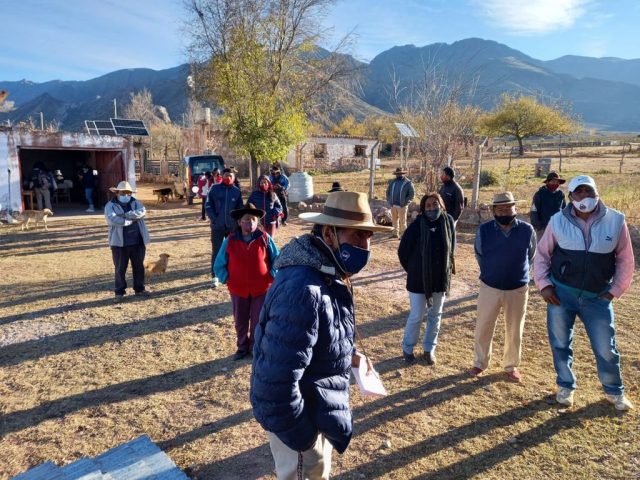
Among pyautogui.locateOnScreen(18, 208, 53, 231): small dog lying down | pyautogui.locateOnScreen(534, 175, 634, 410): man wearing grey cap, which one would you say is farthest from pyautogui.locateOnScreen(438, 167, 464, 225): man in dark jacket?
pyautogui.locateOnScreen(18, 208, 53, 231): small dog lying down

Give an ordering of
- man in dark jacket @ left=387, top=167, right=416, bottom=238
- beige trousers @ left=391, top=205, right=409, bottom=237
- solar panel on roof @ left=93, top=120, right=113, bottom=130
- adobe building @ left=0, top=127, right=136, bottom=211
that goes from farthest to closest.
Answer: solar panel on roof @ left=93, top=120, right=113, bottom=130
adobe building @ left=0, top=127, right=136, bottom=211
beige trousers @ left=391, top=205, right=409, bottom=237
man in dark jacket @ left=387, top=167, right=416, bottom=238

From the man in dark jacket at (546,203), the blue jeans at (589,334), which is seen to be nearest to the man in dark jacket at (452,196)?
the man in dark jacket at (546,203)

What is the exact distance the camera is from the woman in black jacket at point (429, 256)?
453cm

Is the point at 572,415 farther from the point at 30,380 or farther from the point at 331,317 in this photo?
the point at 30,380

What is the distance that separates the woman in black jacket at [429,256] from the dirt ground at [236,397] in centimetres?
71

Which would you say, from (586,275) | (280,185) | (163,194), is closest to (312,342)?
(586,275)

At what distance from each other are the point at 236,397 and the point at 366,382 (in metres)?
2.32

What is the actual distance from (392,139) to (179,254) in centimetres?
3554

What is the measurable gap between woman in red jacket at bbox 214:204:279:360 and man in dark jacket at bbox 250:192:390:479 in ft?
8.34

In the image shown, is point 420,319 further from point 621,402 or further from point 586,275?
point 621,402

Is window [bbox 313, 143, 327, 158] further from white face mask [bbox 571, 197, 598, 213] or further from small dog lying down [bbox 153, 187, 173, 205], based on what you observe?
white face mask [bbox 571, 197, 598, 213]

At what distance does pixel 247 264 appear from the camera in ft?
15.2

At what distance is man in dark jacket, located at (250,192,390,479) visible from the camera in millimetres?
1849

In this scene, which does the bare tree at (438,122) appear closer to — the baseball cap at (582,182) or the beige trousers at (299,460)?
the baseball cap at (582,182)
